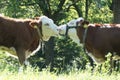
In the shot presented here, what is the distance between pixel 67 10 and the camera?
3403cm

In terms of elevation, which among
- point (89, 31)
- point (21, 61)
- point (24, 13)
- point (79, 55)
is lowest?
point (79, 55)

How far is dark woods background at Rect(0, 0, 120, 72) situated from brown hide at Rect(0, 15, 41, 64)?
1750cm

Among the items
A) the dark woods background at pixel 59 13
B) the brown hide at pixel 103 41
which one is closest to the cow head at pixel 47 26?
the brown hide at pixel 103 41

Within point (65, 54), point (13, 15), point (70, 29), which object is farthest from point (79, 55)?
point (70, 29)

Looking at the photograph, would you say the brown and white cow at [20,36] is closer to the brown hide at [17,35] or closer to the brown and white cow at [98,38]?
the brown hide at [17,35]

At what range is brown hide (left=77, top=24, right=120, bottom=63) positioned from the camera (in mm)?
11711

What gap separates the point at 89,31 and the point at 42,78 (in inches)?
214

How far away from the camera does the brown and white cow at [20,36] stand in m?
12.4

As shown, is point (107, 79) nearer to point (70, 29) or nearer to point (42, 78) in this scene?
point (42, 78)

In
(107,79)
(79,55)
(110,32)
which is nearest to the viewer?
(107,79)

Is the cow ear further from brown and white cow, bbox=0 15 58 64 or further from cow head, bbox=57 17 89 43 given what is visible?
cow head, bbox=57 17 89 43

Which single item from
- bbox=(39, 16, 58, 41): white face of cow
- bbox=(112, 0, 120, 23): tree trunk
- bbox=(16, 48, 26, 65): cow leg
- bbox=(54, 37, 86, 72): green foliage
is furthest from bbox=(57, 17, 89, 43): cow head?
bbox=(54, 37, 86, 72): green foliage

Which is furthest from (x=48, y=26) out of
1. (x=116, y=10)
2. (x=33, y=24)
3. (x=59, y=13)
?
(x=59, y=13)

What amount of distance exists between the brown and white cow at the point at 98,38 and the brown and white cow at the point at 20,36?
0.83 m
